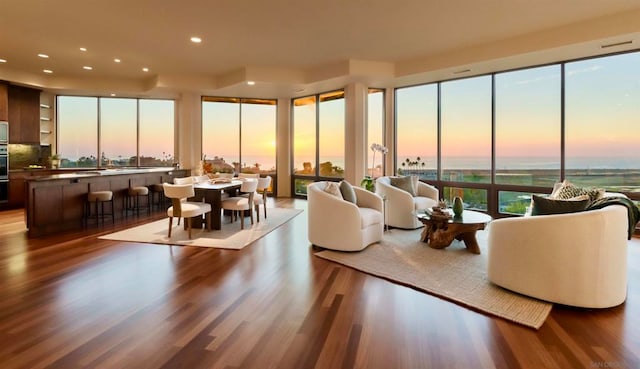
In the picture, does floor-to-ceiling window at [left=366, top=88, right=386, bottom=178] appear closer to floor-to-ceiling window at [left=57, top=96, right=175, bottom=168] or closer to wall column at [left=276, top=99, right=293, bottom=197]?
wall column at [left=276, top=99, right=293, bottom=197]

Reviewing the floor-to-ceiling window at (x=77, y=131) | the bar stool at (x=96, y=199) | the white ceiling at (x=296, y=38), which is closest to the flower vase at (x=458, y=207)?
the white ceiling at (x=296, y=38)

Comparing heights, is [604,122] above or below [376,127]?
below

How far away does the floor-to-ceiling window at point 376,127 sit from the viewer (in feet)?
27.1

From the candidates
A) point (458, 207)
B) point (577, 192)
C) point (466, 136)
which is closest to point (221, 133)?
point (466, 136)

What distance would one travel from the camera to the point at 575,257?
2609 mm

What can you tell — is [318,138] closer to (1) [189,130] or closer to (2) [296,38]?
(1) [189,130]

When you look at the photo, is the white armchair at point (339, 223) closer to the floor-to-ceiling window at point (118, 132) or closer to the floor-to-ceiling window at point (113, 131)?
the floor-to-ceiling window at point (113, 131)

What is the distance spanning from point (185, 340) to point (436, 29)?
215 inches

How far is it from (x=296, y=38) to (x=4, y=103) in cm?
711

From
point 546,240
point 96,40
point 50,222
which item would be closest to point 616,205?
point 546,240

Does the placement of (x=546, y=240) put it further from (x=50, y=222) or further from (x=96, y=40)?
(x=96, y=40)

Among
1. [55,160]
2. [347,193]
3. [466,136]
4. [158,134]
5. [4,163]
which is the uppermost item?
[158,134]

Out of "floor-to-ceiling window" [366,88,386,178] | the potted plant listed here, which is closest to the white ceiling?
"floor-to-ceiling window" [366,88,386,178]

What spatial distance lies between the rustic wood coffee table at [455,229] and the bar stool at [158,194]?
5.89 meters
